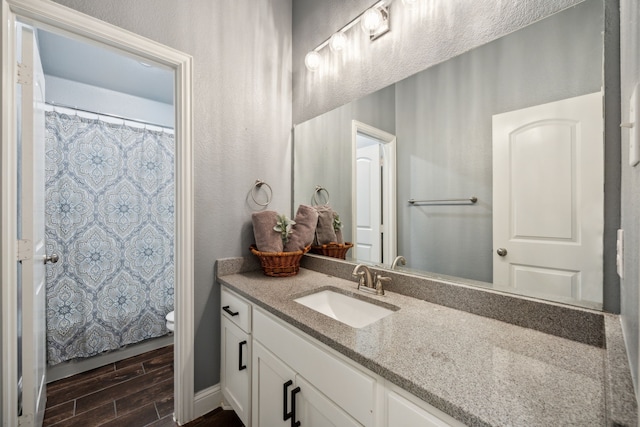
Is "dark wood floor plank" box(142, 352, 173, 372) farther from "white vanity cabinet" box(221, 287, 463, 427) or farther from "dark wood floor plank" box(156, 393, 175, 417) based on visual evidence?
"white vanity cabinet" box(221, 287, 463, 427)

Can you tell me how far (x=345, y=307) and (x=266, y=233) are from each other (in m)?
0.65

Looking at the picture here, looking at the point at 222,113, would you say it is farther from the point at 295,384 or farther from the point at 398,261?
the point at 295,384

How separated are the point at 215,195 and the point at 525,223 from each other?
150 cm

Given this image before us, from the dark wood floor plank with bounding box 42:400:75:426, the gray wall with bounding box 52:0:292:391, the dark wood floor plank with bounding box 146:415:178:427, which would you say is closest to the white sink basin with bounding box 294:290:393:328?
the gray wall with bounding box 52:0:292:391

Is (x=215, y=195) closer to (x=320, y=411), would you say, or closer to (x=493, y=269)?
(x=320, y=411)

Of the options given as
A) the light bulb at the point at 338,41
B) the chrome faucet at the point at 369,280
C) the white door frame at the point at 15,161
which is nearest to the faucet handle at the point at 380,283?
the chrome faucet at the point at 369,280

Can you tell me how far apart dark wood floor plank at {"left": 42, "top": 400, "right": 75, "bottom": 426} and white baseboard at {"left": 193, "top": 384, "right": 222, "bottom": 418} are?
75 cm

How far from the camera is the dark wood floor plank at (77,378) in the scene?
182cm

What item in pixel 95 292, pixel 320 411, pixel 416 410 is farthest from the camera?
pixel 95 292

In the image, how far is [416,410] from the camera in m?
0.61

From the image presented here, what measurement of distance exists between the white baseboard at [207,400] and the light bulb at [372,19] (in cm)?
217

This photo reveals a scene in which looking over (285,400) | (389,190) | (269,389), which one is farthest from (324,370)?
(389,190)

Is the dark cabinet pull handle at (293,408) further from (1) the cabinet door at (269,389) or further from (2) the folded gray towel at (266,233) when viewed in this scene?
(2) the folded gray towel at (266,233)

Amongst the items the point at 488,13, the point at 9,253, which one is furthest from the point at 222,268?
the point at 488,13
